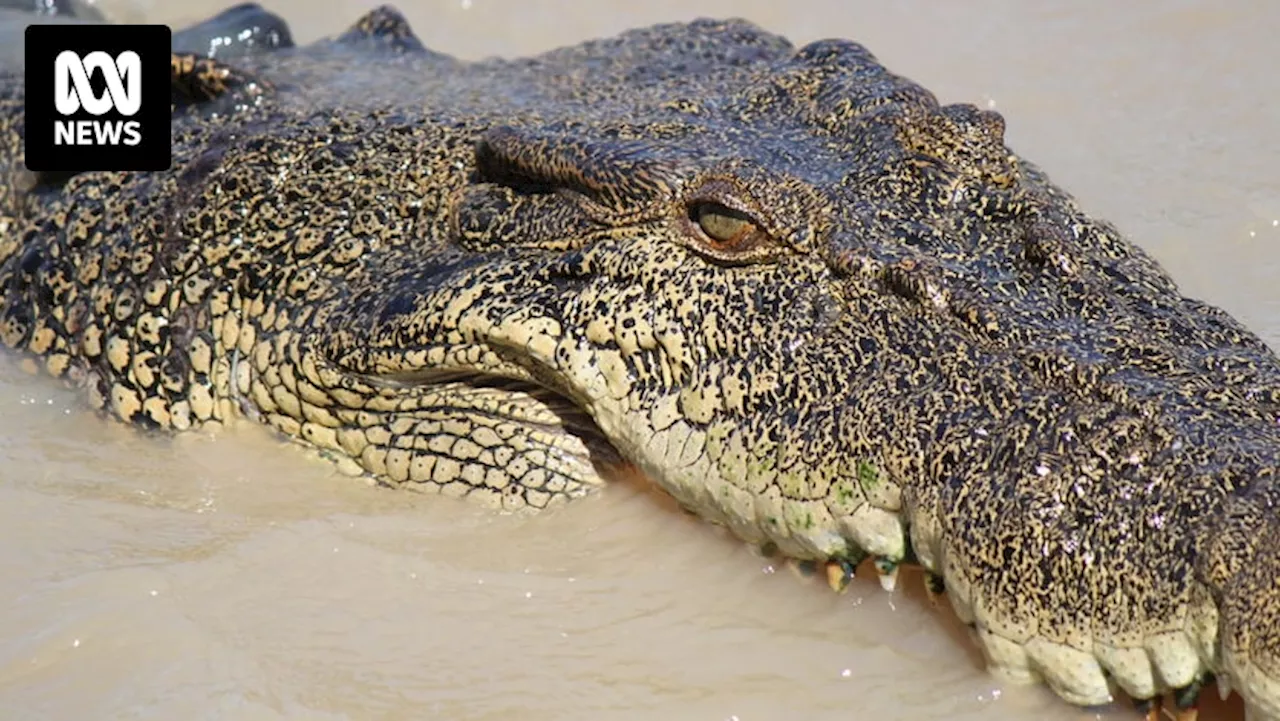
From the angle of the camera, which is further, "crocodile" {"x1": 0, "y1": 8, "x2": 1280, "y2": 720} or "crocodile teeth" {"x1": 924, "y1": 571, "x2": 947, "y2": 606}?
"crocodile teeth" {"x1": 924, "y1": 571, "x2": 947, "y2": 606}

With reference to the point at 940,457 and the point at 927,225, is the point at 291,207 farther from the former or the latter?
the point at 940,457

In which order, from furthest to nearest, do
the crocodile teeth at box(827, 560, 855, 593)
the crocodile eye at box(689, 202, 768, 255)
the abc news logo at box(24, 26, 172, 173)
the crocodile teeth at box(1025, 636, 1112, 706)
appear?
the abc news logo at box(24, 26, 172, 173), the crocodile eye at box(689, 202, 768, 255), the crocodile teeth at box(827, 560, 855, 593), the crocodile teeth at box(1025, 636, 1112, 706)

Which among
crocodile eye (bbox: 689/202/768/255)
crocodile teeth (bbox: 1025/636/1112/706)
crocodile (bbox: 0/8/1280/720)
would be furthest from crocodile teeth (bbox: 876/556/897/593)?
crocodile eye (bbox: 689/202/768/255)

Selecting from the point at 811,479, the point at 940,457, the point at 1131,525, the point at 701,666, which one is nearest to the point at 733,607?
the point at 701,666

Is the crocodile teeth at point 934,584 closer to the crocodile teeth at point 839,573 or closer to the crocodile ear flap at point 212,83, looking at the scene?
the crocodile teeth at point 839,573

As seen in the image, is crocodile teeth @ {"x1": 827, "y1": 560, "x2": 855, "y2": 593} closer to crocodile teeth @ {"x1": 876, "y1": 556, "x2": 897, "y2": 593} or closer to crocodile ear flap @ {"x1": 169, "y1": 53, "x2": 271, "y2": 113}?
crocodile teeth @ {"x1": 876, "y1": 556, "x2": 897, "y2": 593}

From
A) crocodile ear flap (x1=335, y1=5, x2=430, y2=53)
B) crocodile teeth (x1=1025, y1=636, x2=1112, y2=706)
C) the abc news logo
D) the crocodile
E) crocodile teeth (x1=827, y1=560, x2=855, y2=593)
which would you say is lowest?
crocodile teeth (x1=1025, y1=636, x2=1112, y2=706)

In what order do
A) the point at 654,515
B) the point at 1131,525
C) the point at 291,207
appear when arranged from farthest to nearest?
1. the point at 291,207
2. the point at 654,515
3. the point at 1131,525
